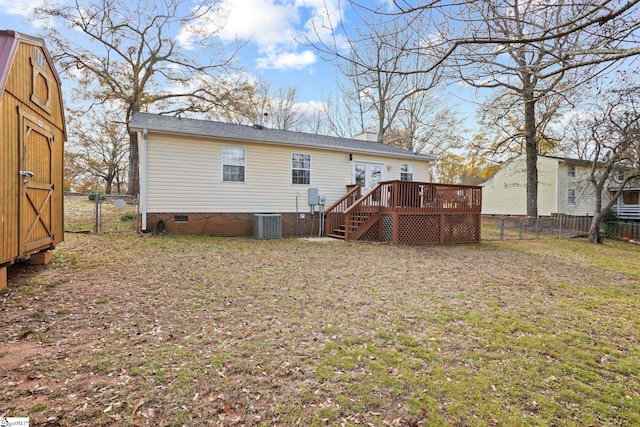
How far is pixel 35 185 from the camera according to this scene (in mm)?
5102

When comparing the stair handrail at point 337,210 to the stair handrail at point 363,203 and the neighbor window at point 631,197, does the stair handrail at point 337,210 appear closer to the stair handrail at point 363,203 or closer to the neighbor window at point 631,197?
the stair handrail at point 363,203

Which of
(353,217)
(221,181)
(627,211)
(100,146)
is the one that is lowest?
(353,217)

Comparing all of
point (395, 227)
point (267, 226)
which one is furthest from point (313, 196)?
point (395, 227)

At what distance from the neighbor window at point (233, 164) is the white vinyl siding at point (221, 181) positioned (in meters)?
0.14

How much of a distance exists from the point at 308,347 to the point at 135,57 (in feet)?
71.8

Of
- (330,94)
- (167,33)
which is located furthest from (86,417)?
(330,94)

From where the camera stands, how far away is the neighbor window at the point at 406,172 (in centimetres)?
1423

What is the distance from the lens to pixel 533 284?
602 cm

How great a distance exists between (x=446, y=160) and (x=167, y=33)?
2707 centimetres

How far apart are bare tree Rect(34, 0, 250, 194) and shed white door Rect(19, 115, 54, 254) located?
1264cm

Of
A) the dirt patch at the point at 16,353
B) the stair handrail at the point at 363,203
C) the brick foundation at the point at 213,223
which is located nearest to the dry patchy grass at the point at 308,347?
the dirt patch at the point at 16,353

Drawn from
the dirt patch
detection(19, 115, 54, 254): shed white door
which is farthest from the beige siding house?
the dirt patch

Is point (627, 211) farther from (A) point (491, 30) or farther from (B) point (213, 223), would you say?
(B) point (213, 223)

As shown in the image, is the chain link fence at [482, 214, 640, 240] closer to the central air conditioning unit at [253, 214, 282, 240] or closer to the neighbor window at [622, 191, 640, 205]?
the neighbor window at [622, 191, 640, 205]
